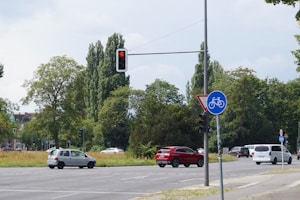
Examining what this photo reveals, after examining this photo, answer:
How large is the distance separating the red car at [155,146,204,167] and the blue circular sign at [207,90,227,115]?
107 feet

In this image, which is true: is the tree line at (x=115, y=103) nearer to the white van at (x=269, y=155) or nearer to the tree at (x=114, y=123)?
the tree at (x=114, y=123)

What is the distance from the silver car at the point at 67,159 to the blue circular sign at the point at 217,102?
31424 millimetres

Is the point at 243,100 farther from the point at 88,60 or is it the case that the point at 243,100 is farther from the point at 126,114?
the point at 88,60

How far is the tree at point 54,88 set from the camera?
88188 mm

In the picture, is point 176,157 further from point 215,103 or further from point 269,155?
point 215,103

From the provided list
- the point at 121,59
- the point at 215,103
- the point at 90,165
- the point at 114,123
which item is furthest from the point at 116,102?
the point at 215,103

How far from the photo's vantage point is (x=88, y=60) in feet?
384

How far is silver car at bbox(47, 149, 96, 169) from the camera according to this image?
46.3 metres

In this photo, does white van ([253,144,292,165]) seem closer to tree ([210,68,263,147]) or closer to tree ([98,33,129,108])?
tree ([210,68,263,147])

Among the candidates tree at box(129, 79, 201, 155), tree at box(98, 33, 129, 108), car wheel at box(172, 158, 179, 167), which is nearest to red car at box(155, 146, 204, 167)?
car wheel at box(172, 158, 179, 167)

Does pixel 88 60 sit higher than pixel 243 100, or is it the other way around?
pixel 88 60

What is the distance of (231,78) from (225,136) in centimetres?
1167

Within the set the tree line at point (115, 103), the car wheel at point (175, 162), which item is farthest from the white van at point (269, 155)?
the tree line at point (115, 103)

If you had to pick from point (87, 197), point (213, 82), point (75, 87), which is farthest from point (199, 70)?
point (87, 197)
